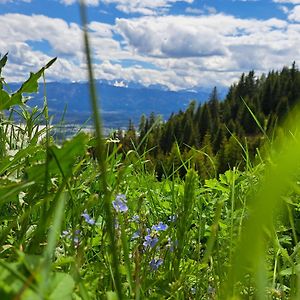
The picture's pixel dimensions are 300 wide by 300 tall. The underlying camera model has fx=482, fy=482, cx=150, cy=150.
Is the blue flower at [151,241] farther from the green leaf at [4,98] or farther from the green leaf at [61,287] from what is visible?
the green leaf at [61,287]

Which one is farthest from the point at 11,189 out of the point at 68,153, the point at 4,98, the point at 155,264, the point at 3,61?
the point at 3,61

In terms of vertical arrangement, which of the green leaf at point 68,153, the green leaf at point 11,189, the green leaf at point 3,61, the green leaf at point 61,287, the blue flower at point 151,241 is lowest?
the blue flower at point 151,241

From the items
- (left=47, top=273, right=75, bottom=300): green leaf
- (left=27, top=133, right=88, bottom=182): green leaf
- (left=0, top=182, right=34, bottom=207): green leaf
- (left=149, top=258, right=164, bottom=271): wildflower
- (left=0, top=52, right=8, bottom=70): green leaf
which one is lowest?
(left=149, top=258, right=164, bottom=271): wildflower

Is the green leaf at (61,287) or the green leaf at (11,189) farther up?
the green leaf at (11,189)

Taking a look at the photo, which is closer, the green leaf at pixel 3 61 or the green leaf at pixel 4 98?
the green leaf at pixel 4 98

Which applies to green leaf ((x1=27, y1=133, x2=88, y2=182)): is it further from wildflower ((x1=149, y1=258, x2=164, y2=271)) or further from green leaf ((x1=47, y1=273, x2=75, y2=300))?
wildflower ((x1=149, y1=258, x2=164, y2=271))

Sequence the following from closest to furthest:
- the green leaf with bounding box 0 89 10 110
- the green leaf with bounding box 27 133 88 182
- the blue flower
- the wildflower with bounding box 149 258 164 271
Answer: the green leaf with bounding box 27 133 88 182
the wildflower with bounding box 149 258 164 271
the blue flower
the green leaf with bounding box 0 89 10 110

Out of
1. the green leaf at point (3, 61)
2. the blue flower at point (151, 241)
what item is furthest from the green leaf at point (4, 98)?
the blue flower at point (151, 241)

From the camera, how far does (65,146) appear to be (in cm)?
88

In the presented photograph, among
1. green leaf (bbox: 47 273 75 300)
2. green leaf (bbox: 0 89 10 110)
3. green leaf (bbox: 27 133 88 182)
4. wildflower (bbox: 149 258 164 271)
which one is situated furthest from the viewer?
green leaf (bbox: 0 89 10 110)

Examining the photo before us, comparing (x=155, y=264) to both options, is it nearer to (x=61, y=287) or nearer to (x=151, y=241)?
(x=151, y=241)

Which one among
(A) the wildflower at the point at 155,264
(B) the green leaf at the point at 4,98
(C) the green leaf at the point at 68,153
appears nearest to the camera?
(C) the green leaf at the point at 68,153

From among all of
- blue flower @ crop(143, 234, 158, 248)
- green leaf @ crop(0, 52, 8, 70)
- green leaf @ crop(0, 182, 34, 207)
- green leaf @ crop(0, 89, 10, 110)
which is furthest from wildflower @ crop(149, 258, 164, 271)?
green leaf @ crop(0, 52, 8, 70)

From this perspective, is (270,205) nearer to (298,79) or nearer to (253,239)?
(253,239)
